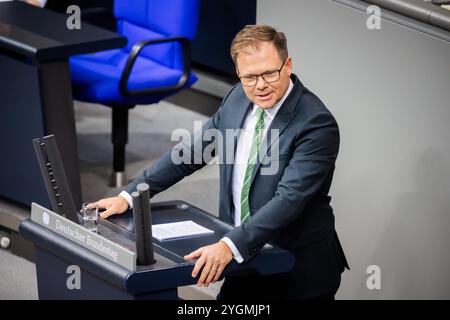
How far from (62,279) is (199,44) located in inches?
146

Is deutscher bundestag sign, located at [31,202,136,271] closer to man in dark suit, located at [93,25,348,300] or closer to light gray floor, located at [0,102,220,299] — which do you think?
man in dark suit, located at [93,25,348,300]

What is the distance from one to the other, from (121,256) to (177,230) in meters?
0.37

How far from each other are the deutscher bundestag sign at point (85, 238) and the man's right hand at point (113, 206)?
0.67ft

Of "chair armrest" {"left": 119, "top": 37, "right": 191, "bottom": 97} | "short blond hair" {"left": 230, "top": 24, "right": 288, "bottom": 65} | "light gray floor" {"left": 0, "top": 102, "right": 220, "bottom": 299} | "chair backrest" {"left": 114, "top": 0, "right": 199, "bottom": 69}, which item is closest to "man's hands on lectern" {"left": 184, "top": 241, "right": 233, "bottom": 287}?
"short blond hair" {"left": 230, "top": 24, "right": 288, "bottom": 65}

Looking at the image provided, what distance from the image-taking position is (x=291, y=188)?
A: 8.93 feet

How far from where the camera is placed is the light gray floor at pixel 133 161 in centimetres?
426

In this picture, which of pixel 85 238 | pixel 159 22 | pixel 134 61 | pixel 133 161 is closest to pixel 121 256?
pixel 85 238

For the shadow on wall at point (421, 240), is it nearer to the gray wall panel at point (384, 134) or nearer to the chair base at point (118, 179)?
the gray wall panel at point (384, 134)

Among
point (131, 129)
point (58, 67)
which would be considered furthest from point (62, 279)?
point (131, 129)

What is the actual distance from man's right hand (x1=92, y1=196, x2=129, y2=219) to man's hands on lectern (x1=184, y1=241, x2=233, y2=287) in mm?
403

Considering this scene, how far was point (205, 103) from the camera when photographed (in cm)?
621

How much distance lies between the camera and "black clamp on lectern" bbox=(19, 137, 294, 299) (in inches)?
96.3

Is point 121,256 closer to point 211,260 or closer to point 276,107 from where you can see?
point 211,260
